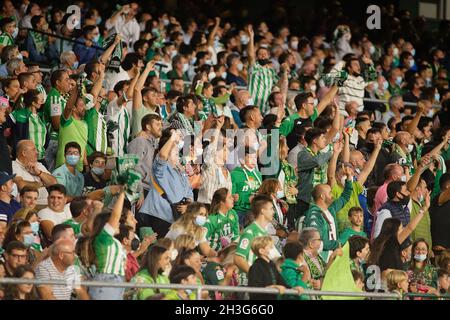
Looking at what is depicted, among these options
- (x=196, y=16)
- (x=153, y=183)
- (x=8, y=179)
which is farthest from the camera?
(x=196, y=16)

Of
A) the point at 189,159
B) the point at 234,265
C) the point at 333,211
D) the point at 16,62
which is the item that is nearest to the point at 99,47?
the point at 16,62

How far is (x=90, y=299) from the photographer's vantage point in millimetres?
9500

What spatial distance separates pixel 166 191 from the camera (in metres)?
11.9

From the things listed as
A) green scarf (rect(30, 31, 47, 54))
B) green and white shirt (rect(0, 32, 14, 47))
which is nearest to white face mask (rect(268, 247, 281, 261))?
green and white shirt (rect(0, 32, 14, 47))

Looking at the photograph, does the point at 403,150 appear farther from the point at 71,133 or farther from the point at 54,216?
the point at 54,216

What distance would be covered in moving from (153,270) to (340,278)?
176 cm

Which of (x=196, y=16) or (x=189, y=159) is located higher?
(x=196, y=16)

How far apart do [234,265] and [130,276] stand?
36.4 inches

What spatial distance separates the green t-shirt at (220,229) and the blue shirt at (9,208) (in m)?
1.73

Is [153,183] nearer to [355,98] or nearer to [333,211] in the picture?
[333,211]

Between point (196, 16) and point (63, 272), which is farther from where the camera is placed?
point (196, 16)

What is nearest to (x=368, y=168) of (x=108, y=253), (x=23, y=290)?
(x=108, y=253)

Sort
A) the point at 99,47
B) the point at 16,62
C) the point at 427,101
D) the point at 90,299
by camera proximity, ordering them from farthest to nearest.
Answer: the point at 427,101
the point at 99,47
the point at 16,62
the point at 90,299

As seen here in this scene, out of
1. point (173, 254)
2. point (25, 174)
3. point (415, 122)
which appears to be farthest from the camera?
point (415, 122)
